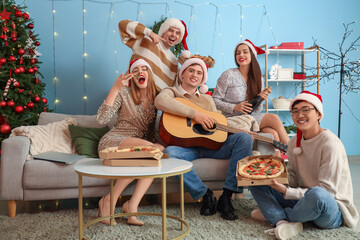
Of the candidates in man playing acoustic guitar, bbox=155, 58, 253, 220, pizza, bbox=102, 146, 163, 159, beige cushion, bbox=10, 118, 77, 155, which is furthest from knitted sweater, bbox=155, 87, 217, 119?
beige cushion, bbox=10, 118, 77, 155

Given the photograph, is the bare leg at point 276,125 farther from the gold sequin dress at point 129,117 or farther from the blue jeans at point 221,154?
the gold sequin dress at point 129,117

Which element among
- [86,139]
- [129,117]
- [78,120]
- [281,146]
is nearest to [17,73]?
[78,120]

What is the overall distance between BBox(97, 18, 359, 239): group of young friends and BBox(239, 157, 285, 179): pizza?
0.07m

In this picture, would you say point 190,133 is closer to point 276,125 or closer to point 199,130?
point 199,130

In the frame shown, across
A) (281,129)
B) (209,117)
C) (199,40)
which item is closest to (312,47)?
(199,40)

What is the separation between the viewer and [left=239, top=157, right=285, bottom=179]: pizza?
→ 175 centimetres

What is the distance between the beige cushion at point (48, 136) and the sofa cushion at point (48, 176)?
0.53 feet

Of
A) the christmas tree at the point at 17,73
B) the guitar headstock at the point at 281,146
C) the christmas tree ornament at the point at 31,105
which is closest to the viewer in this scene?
the guitar headstock at the point at 281,146

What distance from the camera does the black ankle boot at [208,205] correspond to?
2158mm

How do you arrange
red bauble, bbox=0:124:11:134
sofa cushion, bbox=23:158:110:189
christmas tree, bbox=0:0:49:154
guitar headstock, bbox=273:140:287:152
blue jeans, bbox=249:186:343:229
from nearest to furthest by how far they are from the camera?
blue jeans, bbox=249:186:343:229, sofa cushion, bbox=23:158:110:189, guitar headstock, bbox=273:140:287:152, red bauble, bbox=0:124:11:134, christmas tree, bbox=0:0:49:154

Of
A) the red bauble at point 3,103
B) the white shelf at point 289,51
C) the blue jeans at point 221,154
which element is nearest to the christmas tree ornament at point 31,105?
the red bauble at point 3,103

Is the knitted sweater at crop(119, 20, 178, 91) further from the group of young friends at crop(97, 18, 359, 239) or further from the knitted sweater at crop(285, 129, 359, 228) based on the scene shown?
the knitted sweater at crop(285, 129, 359, 228)

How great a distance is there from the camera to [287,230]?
5.71 feet

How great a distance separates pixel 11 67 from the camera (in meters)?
3.33
